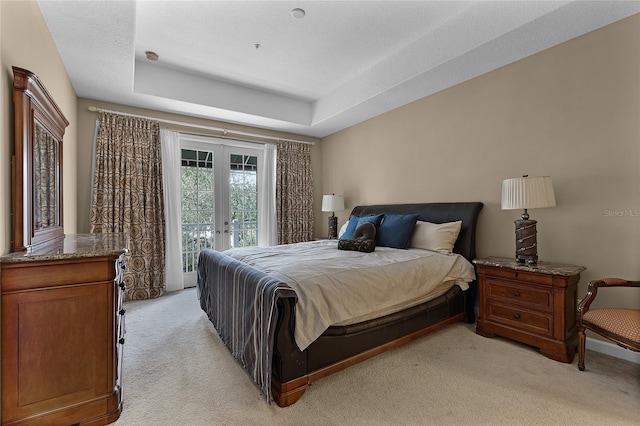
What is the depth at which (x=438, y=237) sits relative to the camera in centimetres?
309

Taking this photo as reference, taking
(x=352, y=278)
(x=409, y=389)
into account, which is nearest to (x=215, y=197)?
(x=352, y=278)

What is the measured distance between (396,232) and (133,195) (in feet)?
11.3

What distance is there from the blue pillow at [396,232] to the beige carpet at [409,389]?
106 cm

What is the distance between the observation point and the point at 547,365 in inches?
84.7

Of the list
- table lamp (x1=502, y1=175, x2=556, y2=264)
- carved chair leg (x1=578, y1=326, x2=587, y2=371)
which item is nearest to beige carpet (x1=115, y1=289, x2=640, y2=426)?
carved chair leg (x1=578, y1=326, x2=587, y2=371)

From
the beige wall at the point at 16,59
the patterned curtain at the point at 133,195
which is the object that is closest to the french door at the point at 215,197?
the patterned curtain at the point at 133,195

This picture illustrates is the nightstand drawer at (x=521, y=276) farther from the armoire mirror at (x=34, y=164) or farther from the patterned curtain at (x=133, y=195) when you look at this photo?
the patterned curtain at (x=133, y=195)

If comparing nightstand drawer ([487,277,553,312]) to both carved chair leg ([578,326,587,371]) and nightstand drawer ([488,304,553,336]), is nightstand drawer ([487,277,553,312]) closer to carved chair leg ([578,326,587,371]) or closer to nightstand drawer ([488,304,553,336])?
nightstand drawer ([488,304,553,336])

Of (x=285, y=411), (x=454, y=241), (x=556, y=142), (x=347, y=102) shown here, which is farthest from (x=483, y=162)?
(x=285, y=411)

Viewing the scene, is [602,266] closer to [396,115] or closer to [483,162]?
[483,162]

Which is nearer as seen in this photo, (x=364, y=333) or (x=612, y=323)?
(x=612, y=323)

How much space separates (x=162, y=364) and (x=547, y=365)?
9.63 ft

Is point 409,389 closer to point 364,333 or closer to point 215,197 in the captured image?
point 364,333

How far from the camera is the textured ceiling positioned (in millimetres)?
2275
